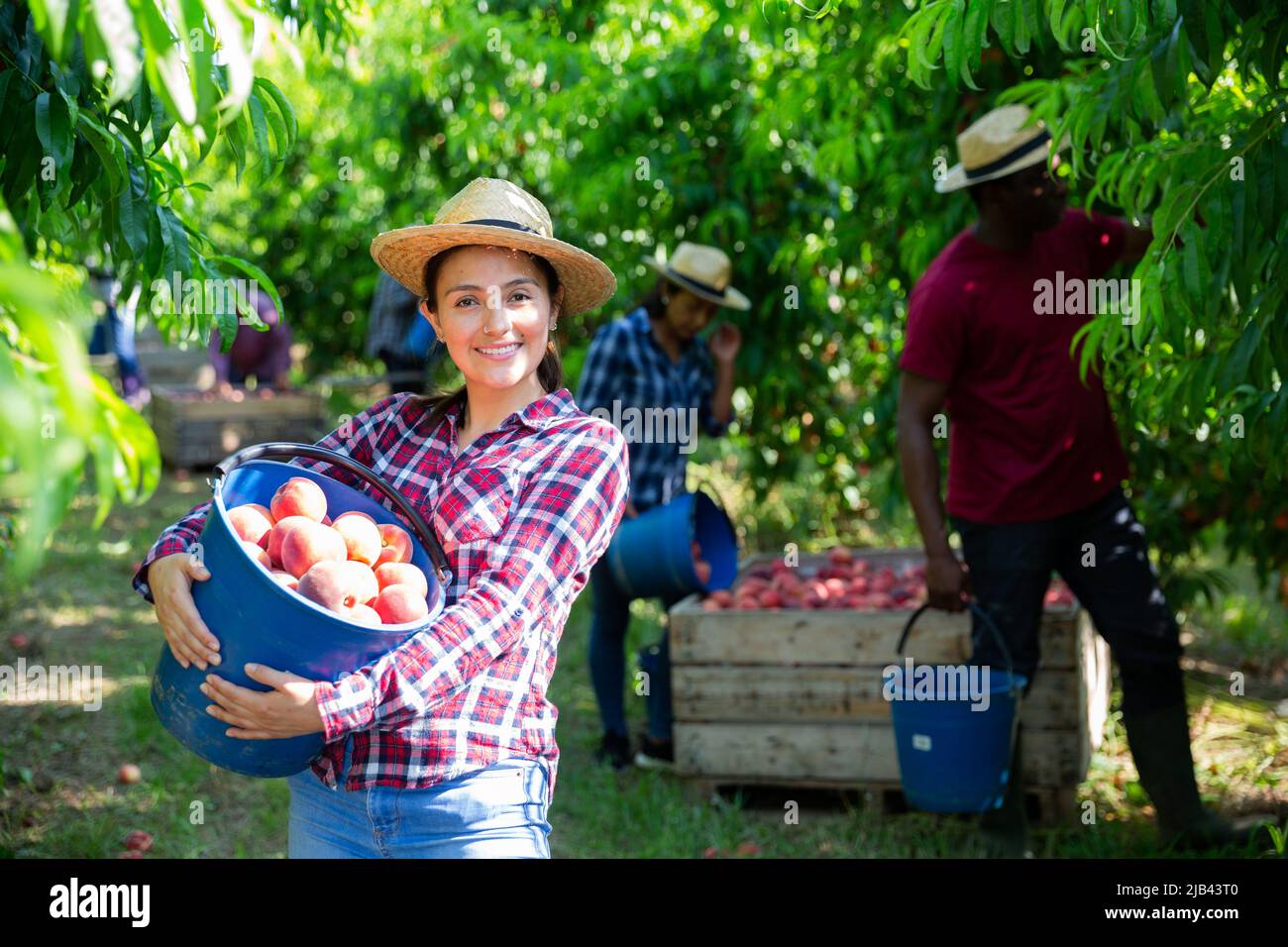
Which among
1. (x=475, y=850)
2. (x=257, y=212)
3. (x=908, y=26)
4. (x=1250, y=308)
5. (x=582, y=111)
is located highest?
(x=257, y=212)

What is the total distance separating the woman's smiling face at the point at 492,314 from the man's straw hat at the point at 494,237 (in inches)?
1.2

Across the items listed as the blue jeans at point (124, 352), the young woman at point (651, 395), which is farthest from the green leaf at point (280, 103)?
the blue jeans at point (124, 352)

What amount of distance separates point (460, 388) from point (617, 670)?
2498 millimetres

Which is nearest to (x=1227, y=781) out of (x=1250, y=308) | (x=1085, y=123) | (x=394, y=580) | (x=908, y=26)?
(x=1250, y=308)

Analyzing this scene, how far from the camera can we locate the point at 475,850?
6.14ft

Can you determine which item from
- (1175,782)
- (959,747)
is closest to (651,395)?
(959,747)

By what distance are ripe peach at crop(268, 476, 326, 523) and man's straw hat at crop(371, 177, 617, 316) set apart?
44 cm

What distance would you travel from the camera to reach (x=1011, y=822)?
136 inches

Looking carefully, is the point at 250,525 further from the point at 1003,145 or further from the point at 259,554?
the point at 1003,145

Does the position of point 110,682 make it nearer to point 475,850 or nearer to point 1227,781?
point 475,850

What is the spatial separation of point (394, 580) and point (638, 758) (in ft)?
9.26

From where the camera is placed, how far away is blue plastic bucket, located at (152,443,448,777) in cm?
164

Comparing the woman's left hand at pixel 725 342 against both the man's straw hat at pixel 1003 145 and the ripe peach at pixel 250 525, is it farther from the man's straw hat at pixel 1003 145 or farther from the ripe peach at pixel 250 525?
the ripe peach at pixel 250 525

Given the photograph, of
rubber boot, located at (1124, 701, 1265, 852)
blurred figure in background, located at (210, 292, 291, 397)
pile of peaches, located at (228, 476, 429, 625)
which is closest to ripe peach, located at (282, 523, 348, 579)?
pile of peaches, located at (228, 476, 429, 625)
